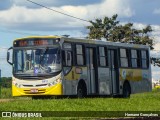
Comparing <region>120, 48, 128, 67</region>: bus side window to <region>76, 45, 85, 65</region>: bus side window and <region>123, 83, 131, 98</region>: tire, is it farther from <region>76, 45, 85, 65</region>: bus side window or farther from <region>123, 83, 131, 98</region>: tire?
<region>76, 45, 85, 65</region>: bus side window

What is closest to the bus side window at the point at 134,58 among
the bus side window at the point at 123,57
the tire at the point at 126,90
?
the bus side window at the point at 123,57

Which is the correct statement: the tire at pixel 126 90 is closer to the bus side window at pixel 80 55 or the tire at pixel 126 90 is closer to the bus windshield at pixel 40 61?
the bus side window at pixel 80 55

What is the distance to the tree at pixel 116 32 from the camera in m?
65.8

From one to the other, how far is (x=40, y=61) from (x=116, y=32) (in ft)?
140

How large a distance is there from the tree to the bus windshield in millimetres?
40357

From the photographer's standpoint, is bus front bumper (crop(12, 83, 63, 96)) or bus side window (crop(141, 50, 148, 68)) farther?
bus side window (crop(141, 50, 148, 68))

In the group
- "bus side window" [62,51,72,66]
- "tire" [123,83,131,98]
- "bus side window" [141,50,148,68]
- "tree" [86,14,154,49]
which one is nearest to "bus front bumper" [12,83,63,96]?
"bus side window" [62,51,72,66]

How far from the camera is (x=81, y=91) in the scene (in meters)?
26.2

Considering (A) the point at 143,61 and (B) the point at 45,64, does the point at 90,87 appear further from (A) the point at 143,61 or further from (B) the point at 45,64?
(A) the point at 143,61

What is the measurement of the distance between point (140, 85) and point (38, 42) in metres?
9.69

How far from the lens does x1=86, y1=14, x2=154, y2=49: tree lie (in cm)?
6575

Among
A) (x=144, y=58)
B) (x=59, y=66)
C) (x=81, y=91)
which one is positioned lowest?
(x=81, y=91)

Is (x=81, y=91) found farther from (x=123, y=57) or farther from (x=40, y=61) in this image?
(x=123, y=57)

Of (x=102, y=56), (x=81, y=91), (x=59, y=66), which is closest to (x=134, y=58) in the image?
(x=102, y=56)
